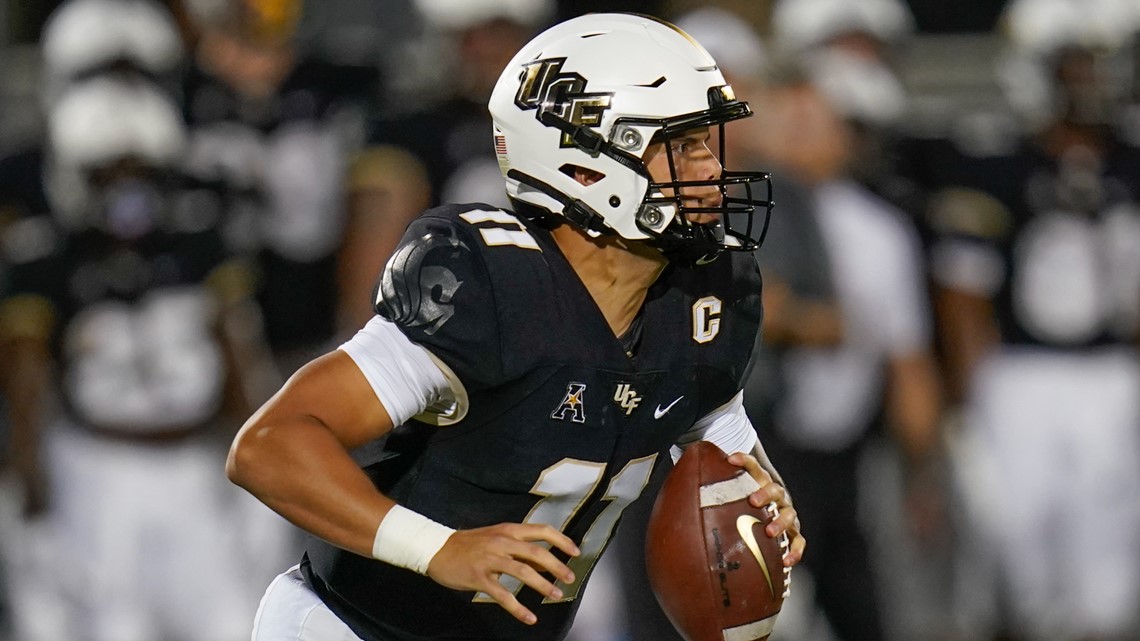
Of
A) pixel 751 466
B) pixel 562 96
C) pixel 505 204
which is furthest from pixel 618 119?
pixel 505 204

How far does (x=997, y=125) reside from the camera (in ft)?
20.3

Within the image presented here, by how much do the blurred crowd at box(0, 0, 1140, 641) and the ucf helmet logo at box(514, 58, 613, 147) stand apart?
224cm

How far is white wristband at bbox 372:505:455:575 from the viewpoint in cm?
229

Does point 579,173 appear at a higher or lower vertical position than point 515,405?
higher

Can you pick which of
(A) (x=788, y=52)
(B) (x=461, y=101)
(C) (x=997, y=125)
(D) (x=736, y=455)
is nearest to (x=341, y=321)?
(B) (x=461, y=101)

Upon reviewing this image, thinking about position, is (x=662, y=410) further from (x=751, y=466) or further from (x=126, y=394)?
(x=126, y=394)

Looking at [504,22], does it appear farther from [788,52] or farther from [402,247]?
[402,247]

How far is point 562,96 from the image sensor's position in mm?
2684

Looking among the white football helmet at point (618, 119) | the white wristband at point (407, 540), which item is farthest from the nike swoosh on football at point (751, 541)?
the white wristband at point (407, 540)

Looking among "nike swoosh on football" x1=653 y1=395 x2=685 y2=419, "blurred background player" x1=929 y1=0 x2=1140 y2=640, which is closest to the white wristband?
"nike swoosh on football" x1=653 y1=395 x2=685 y2=419

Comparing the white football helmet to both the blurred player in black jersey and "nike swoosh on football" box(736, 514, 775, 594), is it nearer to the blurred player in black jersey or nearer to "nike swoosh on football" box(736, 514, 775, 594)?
the blurred player in black jersey

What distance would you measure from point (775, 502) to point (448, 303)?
2.02ft

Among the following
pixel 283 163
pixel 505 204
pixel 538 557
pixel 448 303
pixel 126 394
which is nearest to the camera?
pixel 538 557

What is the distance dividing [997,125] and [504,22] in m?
1.83
